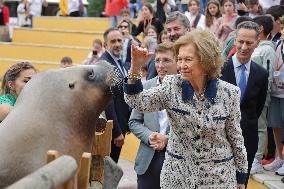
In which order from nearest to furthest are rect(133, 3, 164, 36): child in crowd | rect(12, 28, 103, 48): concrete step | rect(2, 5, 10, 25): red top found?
rect(133, 3, 164, 36): child in crowd
rect(12, 28, 103, 48): concrete step
rect(2, 5, 10, 25): red top

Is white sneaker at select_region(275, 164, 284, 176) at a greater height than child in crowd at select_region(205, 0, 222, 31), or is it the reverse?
child in crowd at select_region(205, 0, 222, 31)

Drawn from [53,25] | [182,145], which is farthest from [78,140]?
[53,25]

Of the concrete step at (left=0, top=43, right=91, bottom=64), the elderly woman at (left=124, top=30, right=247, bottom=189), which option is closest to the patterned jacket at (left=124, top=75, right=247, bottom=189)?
the elderly woman at (left=124, top=30, right=247, bottom=189)

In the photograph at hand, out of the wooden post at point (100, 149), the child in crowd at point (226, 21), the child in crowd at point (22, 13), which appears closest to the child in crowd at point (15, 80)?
the wooden post at point (100, 149)

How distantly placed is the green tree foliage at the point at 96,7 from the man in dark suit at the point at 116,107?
42.9 feet

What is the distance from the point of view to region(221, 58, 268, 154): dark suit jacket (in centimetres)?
612

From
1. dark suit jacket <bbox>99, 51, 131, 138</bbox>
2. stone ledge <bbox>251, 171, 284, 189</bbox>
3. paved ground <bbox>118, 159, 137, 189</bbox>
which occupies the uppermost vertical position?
dark suit jacket <bbox>99, 51, 131, 138</bbox>

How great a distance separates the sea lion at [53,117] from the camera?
3404 millimetres

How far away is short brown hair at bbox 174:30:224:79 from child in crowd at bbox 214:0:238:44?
5.64m

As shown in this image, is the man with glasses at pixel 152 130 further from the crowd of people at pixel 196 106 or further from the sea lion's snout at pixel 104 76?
the sea lion's snout at pixel 104 76

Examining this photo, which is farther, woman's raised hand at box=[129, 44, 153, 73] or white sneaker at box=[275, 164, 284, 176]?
white sneaker at box=[275, 164, 284, 176]

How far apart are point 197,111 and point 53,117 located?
0.98 meters

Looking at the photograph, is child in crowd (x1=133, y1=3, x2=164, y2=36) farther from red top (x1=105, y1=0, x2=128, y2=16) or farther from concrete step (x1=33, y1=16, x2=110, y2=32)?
concrete step (x1=33, y1=16, x2=110, y2=32)

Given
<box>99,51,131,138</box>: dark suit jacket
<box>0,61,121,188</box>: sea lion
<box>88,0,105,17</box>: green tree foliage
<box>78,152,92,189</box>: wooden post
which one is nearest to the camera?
<box>78,152,92,189</box>: wooden post
